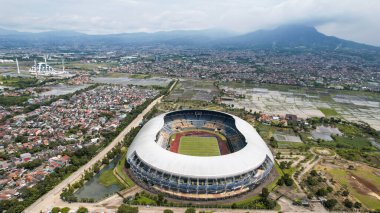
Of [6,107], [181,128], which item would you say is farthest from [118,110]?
[6,107]

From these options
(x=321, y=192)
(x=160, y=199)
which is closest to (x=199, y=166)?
(x=160, y=199)

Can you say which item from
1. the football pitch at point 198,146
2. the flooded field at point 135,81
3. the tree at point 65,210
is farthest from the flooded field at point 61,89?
the tree at point 65,210

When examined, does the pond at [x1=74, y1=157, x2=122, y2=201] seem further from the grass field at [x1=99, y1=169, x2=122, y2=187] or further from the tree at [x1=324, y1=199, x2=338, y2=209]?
the tree at [x1=324, y1=199, x2=338, y2=209]

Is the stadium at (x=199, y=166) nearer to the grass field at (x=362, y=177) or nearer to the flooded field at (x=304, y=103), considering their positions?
the grass field at (x=362, y=177)

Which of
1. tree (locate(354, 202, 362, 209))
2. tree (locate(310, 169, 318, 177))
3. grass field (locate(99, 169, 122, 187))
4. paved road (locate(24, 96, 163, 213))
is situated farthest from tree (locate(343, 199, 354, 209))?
paved road (locate(24, 96, 163, 213))

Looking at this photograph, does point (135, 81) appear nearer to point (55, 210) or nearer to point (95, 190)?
point (95, 190)

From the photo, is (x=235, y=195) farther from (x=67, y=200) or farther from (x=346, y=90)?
(x=346, y=90)

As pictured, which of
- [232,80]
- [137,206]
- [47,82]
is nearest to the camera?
[137,206]
